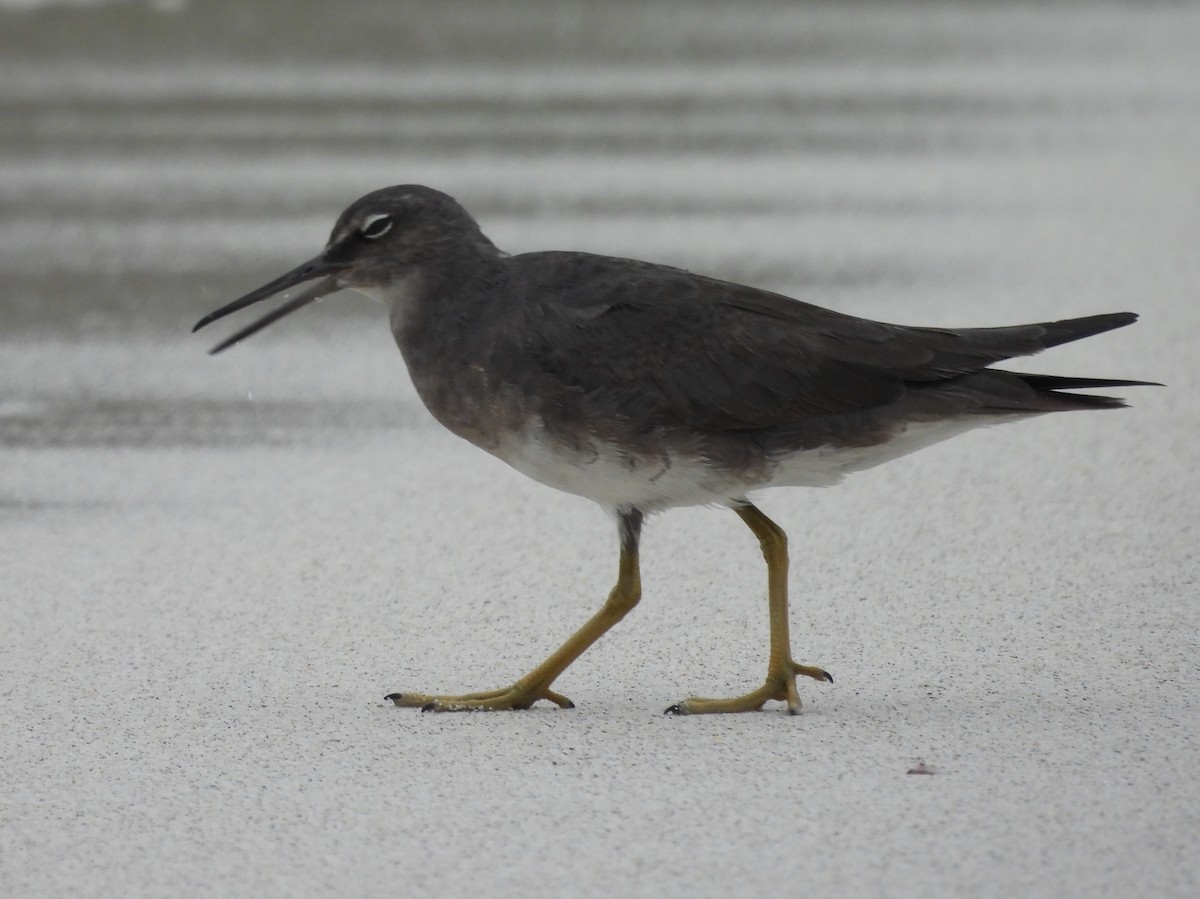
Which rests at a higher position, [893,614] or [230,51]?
[230,51]

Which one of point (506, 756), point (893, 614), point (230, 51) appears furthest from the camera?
point (230, 51)

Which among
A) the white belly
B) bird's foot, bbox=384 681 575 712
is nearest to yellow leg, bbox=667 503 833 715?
the white belly

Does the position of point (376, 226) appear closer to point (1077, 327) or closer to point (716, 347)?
point (716, 347)

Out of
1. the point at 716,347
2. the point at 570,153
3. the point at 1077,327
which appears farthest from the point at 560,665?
the point at 570,153

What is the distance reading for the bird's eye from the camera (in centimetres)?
471

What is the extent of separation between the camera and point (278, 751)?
425 centimetres

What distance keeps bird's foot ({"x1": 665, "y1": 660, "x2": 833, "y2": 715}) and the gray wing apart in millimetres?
570

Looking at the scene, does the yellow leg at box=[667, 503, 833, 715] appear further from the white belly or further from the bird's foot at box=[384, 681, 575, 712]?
the bird's foot at box=[384, 681, 575, 712]

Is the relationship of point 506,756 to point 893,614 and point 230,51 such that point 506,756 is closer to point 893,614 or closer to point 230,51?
point 893,614

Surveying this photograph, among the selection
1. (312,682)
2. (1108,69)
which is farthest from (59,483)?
(1108,69)

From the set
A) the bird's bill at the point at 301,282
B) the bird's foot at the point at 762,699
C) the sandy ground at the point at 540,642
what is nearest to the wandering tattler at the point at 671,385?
the bird's foot at the point at 762,699

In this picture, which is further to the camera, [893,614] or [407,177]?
[407,177]

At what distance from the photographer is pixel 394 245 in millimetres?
4703

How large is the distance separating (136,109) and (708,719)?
10263mm
